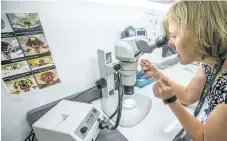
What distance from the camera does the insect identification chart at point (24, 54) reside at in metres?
0.61

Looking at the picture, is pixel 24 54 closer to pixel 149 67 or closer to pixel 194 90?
pixel 149 67

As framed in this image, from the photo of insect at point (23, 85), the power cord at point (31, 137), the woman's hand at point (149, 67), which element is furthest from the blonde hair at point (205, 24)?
the power cord at point (31, 137)

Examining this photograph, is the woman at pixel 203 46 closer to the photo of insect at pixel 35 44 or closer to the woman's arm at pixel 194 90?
the woman's arm at pixel 194 90

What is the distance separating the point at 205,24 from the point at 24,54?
29.1 inches

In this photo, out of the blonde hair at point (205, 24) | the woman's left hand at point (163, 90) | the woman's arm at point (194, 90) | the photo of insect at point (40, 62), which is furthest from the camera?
the woman's arm at point (194, 90)

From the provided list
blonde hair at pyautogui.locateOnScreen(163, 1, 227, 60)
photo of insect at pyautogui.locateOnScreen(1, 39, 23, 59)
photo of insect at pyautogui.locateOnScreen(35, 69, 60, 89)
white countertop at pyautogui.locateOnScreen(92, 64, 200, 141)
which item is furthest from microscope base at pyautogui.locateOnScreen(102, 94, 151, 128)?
photo of insect at pyautogui.locateOnScreen(1, 39, 23, 59)

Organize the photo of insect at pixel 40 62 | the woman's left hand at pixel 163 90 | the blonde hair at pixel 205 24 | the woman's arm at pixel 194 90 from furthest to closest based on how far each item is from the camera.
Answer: the woman's arm at pixel 194 90 < the photo of insect at pixel 40 62 < the woman's left hand at pixel 163 90 < the blonde hair at pixel 205 24

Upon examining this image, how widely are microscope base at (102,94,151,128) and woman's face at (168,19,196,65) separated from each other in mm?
361

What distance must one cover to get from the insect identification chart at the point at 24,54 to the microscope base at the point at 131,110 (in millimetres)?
370

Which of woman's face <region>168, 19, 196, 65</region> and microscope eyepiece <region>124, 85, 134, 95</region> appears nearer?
woman's face <region>168, 19, 196, 65</region>

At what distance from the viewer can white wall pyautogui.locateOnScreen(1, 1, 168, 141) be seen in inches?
27.0

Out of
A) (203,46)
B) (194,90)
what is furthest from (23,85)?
(194,90)

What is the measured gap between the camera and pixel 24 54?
66 cm

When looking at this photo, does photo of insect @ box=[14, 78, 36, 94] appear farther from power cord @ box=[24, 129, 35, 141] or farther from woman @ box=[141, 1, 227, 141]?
woman @ box=[141, 1, 227, 141]
